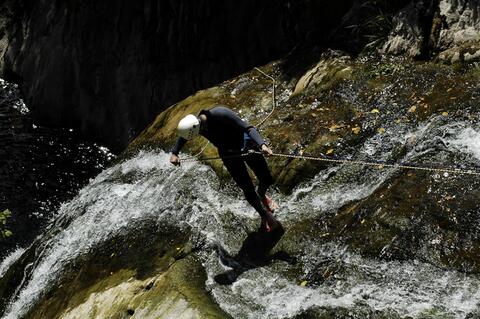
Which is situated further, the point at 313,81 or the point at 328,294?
the point at 313,81

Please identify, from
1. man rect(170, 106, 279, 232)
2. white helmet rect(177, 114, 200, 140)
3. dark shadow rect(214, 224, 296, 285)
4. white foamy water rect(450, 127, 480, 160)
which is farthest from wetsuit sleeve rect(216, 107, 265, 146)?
white foamy water rect(450, 127, 480, 160)

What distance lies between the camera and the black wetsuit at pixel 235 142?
7.86 meters

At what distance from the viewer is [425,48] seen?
34.8 feet

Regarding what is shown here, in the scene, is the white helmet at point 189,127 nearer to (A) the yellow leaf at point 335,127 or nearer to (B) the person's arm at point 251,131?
(B) the person's arm at point 251,131

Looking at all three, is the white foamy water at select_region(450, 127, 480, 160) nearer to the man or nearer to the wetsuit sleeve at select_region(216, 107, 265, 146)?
the man

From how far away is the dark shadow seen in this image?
26.1ft

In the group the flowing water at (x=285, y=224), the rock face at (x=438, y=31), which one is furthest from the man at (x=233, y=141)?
the rock face at (x=438, y=31)

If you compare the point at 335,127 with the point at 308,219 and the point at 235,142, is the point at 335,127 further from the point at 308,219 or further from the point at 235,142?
the point at 235,142

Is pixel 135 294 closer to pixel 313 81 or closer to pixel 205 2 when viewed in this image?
pixel 313 81

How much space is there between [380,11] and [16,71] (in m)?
19.7

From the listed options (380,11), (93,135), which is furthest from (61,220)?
(93,135)

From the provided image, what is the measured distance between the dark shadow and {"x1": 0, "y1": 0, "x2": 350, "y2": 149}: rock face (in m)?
5.83

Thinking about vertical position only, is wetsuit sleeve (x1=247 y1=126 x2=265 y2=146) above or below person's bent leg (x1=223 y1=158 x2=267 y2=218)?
above

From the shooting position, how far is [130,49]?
20.0 metres
